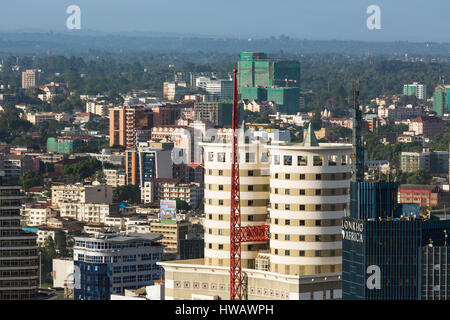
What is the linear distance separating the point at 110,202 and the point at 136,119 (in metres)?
25.8

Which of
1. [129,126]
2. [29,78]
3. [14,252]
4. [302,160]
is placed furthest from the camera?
[29,78]

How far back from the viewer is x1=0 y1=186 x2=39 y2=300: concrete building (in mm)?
25203

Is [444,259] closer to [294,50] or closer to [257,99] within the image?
[257,99]

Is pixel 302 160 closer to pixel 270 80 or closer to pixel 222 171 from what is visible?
pixel 222 171

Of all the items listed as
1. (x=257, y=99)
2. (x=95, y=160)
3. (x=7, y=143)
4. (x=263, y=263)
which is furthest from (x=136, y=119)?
(x=263, y=263)

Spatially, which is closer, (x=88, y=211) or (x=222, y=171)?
(x=222, y=171)

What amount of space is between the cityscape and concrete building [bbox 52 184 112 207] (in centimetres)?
12

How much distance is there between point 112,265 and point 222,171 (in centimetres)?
1241

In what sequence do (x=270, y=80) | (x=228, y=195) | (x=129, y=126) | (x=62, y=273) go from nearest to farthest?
(x=228, y=195) → (x=62, y=273) → (x=129, y=126) → (x=270, y=80)

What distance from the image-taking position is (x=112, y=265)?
1345 inches

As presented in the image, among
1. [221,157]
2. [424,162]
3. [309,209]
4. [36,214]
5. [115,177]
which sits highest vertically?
[221,157]

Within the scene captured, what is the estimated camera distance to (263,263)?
2144cm

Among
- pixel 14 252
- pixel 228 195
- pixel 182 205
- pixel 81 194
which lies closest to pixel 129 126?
pixel 81 194

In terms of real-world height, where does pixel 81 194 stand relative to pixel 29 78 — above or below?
below
